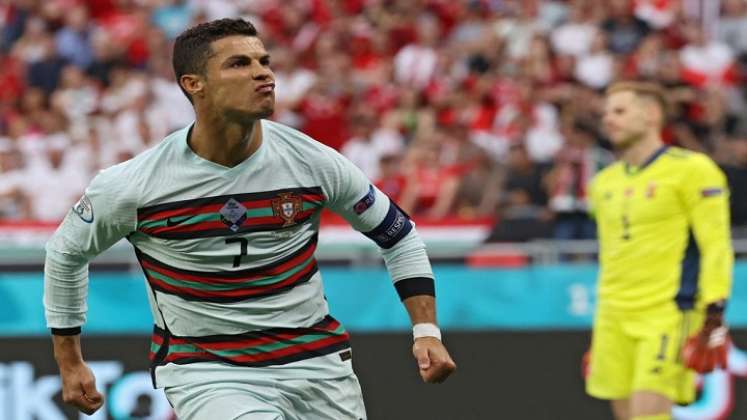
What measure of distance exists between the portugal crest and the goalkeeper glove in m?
2.93

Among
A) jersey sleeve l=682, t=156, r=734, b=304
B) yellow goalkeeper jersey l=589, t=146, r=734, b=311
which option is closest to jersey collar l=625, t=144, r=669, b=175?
yellow goalkeeper jersey l=589, t=146, r=734, b=311

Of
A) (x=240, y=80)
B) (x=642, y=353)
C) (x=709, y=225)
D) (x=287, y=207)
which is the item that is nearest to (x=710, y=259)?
(x=709, y=225)

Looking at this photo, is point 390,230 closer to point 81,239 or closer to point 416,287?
point 416,287

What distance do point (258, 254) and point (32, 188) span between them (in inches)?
372

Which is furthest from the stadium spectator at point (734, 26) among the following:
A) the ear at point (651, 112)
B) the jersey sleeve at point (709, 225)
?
the jersey sleeve at point (709, 225)

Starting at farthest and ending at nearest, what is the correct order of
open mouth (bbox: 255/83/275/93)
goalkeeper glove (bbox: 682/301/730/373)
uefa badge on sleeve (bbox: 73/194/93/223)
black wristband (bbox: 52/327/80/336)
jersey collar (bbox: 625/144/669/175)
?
jersey collar (bbox: 625/144/669/175), goalkeeper glove (bbox: 682/301/730/373), black wristband (bbox: 52/327/80/336), uefa badge on sleeve (bbox: 73/194/93/223), open mouth (bbox: 255/83/275/93)

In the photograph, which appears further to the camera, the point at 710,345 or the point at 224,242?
the point at 710,345

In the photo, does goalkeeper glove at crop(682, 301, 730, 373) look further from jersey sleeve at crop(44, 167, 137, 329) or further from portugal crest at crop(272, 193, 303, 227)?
jersey sleeve at crop(44, 167, 137, 329)

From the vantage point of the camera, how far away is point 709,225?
7352 mm

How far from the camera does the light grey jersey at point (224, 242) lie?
497 centimetres

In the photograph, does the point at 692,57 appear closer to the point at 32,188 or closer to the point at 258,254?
the point at 32,188

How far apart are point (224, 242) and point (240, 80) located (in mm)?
557

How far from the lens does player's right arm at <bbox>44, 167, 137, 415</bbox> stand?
4.95m

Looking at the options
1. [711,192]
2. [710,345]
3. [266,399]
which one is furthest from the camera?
[711,192]
